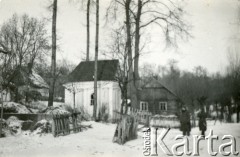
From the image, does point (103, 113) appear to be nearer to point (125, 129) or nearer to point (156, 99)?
point (156, 99)

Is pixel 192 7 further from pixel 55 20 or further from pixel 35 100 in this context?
pixel 35 100

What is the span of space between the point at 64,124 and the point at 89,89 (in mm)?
8620

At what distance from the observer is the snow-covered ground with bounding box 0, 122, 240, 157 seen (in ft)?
24.8

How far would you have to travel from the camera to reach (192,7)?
8.27 metres

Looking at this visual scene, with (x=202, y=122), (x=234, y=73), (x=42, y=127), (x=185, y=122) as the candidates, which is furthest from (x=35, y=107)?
(x=234, y=73)

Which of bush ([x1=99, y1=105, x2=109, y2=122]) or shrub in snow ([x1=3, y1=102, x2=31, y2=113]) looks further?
bush ([x1=99, y1=105, x2=109, y2=122])

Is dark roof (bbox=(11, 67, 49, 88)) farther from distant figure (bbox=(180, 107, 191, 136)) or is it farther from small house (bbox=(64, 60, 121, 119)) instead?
distant figure (bbox=(180, 107, 191, 136))

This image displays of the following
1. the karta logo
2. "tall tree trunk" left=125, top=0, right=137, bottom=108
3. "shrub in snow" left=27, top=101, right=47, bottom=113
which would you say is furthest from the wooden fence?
the karta logo

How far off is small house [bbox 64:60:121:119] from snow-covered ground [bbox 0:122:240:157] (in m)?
8.10

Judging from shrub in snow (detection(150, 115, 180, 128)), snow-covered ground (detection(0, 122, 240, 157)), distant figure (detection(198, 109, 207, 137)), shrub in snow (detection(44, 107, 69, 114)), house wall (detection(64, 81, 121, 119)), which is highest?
house wall (detection(64, 81, 121, 119))

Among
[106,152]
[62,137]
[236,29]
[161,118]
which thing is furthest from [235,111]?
[161,118]

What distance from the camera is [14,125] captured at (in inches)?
399

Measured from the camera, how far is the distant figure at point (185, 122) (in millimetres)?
9547

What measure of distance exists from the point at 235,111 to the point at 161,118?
5.88m
